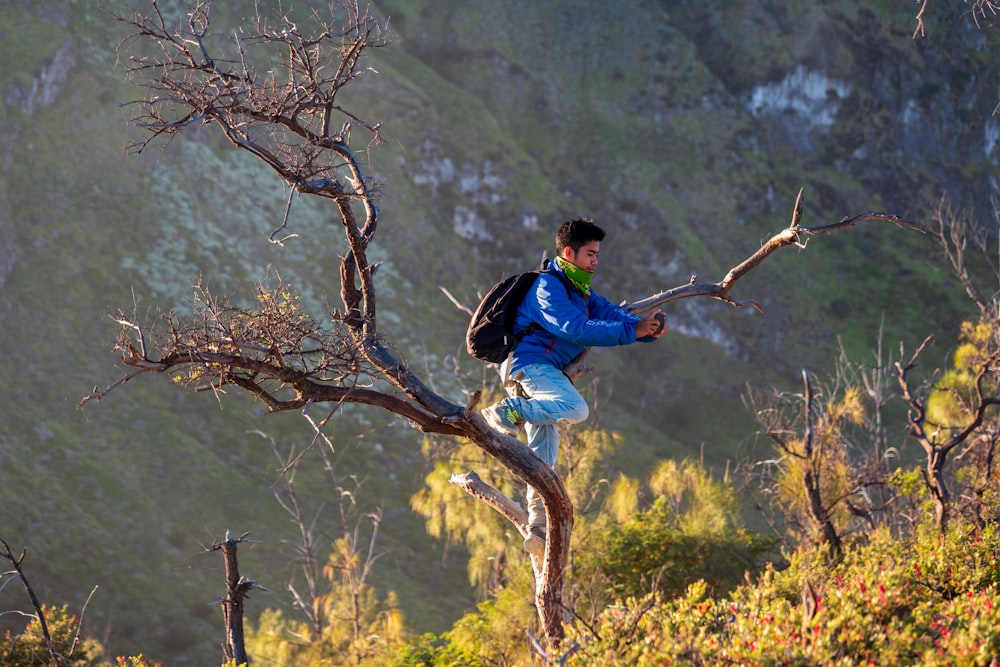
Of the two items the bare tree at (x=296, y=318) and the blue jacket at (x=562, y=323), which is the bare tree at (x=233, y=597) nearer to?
the bare tree at (x=296, y=318)

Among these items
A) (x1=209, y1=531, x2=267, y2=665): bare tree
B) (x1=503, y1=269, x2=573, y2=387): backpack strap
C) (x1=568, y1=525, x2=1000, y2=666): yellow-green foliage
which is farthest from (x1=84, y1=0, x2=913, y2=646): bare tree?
(x1=209, y1=531, x2=267, y2=665): bare tree

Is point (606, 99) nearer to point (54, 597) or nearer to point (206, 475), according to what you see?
point (206, 475)

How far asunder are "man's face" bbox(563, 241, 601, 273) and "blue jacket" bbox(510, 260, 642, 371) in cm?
10

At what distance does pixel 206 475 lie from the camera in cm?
3272

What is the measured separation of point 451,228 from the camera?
5125 centimetres

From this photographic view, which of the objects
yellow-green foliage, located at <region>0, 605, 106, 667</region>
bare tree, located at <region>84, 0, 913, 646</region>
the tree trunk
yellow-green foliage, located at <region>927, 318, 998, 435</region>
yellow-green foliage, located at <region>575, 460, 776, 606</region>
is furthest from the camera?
yellow-green foliage, located at <region>927, 318, 998, 435</region>

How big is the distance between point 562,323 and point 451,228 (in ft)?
150

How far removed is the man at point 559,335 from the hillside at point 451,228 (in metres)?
14.7

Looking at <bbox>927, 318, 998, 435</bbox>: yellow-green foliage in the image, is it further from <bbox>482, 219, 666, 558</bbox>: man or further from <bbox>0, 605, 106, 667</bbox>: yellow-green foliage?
<bbox>482, 219, 666, 558</bbox>: man

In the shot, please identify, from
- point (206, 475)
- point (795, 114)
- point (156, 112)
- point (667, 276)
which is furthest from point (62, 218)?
point (795, 114)

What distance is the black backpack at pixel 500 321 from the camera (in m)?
6.00

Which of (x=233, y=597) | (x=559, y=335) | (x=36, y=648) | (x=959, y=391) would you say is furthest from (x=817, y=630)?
(x=959, y=391)

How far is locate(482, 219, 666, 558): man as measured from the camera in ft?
18.7

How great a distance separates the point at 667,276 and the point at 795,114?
1496 centimetres
